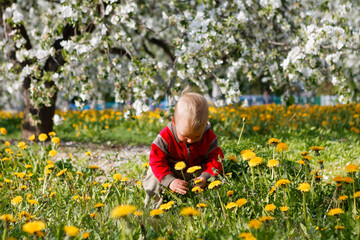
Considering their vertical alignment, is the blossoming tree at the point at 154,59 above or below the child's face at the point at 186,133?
above

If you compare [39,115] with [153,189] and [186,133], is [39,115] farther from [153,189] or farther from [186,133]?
[186,133]

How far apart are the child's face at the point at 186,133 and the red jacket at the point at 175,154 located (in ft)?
0.33

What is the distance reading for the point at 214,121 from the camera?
6566 millimetres

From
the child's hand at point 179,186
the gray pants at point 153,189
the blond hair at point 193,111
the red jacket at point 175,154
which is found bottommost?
the gray pants at point 153,189

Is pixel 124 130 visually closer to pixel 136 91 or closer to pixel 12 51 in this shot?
pixel 12 51

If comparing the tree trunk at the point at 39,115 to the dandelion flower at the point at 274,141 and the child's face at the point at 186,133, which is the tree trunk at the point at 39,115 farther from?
the dandelion flower at the point at 274,141

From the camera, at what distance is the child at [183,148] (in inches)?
88.1

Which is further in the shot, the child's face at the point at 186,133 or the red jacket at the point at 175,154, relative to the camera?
the red jacket at the point at 175,154

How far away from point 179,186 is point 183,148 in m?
0.32

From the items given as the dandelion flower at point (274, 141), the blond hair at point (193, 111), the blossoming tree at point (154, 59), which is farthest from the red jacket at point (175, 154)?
the blossoming tree at point (154, 59)

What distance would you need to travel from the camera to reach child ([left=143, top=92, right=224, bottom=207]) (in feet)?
7.34

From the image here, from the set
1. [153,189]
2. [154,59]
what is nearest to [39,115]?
[154,59]

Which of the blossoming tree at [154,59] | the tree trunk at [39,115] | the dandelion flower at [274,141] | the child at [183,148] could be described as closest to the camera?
the dandelion flower at [274,141]

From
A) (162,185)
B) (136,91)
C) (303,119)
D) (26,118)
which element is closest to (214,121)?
(303,119)
